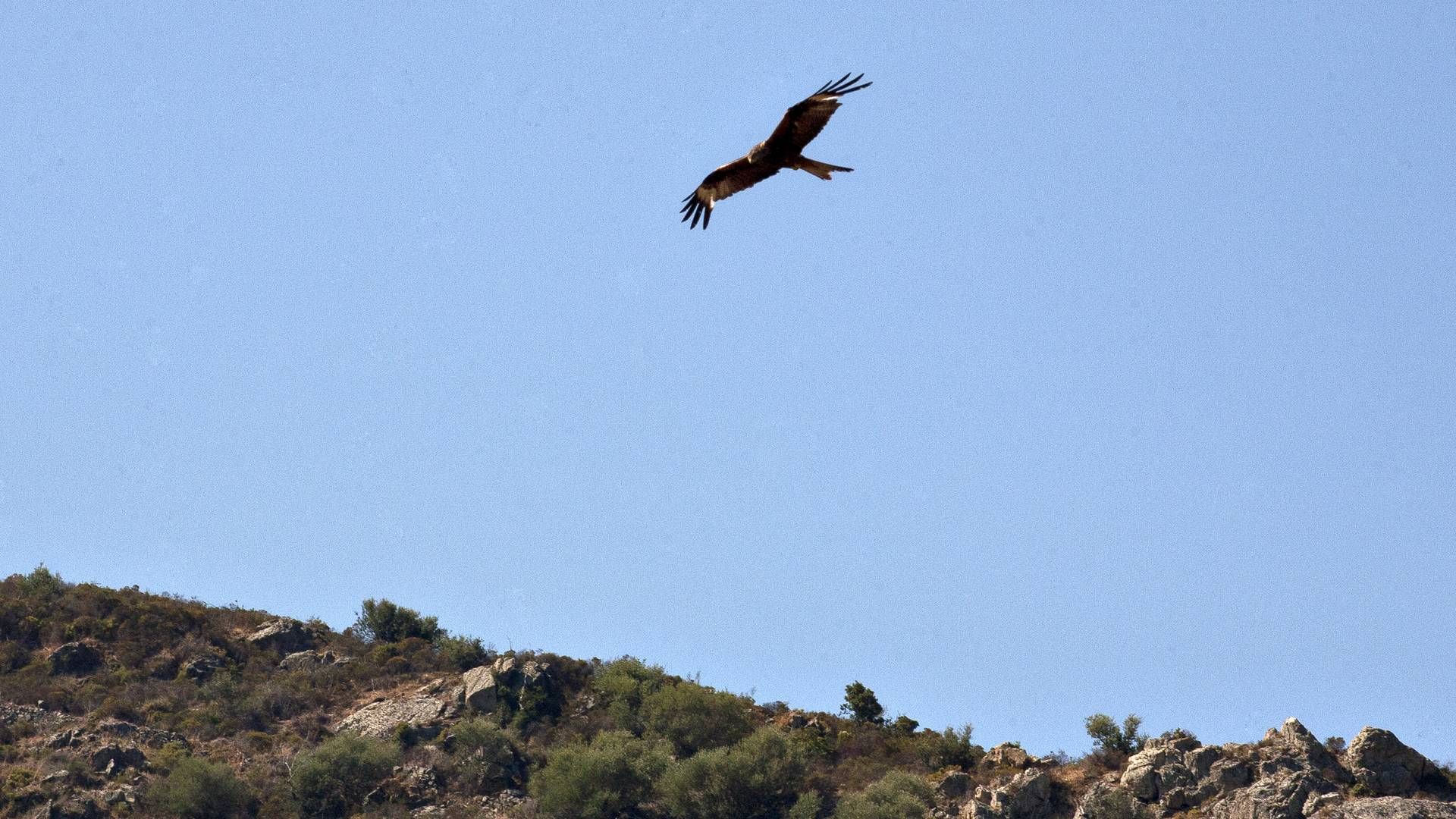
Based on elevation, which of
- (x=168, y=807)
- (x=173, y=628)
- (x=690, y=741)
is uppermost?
(x=173, y=628)

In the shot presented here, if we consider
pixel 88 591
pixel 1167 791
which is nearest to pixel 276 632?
pixel 88 591

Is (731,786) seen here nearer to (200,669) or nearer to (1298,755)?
(1298,755)

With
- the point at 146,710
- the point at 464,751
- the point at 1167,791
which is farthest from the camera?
the point at 146,710

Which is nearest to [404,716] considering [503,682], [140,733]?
[503,682]

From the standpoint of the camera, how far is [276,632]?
2387 inches

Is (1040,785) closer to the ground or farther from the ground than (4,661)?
closer to the ground

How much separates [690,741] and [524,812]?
6.59 m

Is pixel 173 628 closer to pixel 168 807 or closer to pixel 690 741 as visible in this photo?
pixel 168 807

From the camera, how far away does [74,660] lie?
5681 cm

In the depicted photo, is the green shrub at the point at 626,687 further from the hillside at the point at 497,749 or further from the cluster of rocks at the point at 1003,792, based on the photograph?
the cluster of rocks at the point at 1003,792

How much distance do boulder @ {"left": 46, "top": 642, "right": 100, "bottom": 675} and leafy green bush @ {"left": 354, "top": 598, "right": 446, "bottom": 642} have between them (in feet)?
31.2

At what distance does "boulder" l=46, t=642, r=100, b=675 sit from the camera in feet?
185

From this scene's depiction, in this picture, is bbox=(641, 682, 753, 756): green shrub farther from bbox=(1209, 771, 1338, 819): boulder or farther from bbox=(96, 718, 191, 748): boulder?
bbox=(1209, 771, 1338, 819): boulder

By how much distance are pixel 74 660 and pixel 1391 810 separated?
1586 inches
